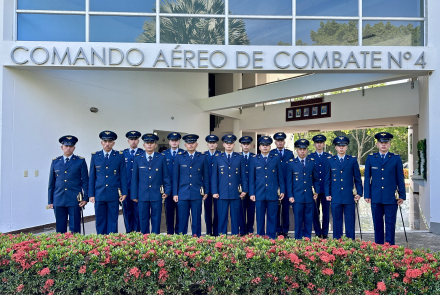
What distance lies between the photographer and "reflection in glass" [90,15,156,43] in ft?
18.0

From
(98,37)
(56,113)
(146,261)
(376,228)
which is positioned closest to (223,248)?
(146,261)

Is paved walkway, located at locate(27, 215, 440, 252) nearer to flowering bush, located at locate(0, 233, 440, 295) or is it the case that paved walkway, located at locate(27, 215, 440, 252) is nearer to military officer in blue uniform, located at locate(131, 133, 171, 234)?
military officer in blue uniform, located at locate(131, 133, 171, 234)

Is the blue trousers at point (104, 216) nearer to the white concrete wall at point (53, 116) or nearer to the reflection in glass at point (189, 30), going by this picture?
the white concrete wall at point (53, 116)

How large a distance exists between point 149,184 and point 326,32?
13.8 ft

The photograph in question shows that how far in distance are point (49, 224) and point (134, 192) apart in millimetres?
2794

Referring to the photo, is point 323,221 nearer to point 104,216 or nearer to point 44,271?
point 104,216

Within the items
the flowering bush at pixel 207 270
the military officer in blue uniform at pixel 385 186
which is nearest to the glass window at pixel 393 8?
the military officer in blue uniform at pixel 385 186

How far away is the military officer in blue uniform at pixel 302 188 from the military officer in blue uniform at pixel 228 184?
69 centimetres

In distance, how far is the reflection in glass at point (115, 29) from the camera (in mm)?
5480

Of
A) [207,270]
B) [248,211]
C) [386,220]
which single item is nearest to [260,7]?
[248,211]

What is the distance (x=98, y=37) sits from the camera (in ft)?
17.9

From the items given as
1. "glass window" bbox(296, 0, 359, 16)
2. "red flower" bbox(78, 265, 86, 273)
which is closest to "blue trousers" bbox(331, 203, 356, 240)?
"red flower" bbox(78, 265, 86, 273)

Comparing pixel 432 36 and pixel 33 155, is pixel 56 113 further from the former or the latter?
pixel 432 36

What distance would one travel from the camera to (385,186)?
415 cm
